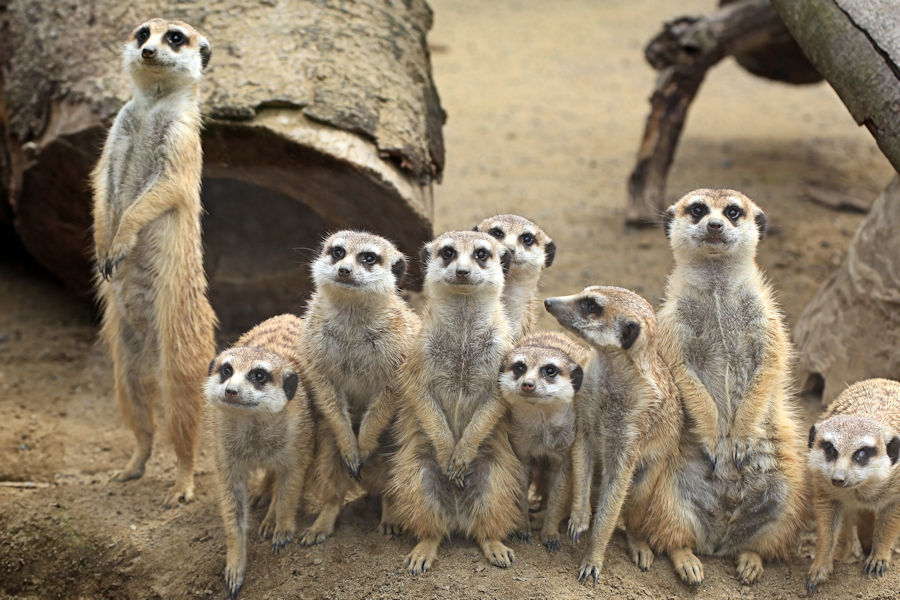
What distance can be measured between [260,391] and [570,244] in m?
3.65

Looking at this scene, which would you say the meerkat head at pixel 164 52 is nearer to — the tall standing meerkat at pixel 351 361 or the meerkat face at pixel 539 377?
the tall standing meerkat at pixel 351 361

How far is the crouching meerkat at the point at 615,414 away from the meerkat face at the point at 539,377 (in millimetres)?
125

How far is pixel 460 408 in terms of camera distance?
370 cm

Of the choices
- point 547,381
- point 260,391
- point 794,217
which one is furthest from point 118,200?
point 794,217

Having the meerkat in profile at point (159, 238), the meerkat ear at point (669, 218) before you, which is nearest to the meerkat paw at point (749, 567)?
the meerkat ear at point (669, 218)

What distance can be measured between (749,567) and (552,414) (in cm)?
96

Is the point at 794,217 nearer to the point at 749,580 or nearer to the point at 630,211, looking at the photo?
the point at 630,211

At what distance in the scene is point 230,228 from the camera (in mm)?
5609

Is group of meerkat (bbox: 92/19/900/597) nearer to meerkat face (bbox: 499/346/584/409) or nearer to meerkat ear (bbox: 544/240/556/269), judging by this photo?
meerkat face (bbox: 499/346/584/409)

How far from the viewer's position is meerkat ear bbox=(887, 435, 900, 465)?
3.47m

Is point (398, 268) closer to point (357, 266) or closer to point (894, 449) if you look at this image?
point (357, 266)

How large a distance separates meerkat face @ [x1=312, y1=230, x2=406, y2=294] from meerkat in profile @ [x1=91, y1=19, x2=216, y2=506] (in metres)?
0.80

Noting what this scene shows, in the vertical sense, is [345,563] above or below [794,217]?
below

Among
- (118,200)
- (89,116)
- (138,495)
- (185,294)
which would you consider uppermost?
(89,116)
